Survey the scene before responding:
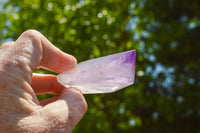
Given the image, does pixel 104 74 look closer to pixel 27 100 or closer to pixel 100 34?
pixel 27 100

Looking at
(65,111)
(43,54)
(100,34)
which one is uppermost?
(43,54)

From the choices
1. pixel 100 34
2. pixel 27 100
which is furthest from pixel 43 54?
pixel 100 34

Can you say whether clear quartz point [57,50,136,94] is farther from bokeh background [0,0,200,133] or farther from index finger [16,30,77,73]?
bokeh background [0,0,200,133]

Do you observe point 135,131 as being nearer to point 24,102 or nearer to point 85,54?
point 85,54

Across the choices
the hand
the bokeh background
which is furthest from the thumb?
the bokeh background

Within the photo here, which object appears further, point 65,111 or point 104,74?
point 104,74

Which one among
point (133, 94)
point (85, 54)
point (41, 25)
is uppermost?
point (41, 25)

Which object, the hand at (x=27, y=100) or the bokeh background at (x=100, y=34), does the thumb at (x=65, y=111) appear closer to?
the hand at (x=27, y=100)

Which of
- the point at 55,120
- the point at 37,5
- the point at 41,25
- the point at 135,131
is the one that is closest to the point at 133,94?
the point at 135,131
